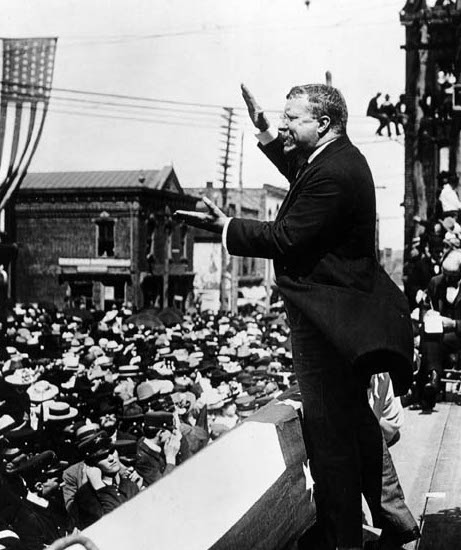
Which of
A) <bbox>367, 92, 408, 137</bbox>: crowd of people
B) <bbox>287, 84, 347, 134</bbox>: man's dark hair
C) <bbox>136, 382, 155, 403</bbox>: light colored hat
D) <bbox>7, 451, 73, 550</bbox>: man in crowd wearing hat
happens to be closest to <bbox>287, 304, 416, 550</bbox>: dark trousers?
<bbox>287, 84, 347, 134</bbox>: man's dark hair

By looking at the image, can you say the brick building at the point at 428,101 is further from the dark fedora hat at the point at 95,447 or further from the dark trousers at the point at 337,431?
the dark trousers at the point at 337,431

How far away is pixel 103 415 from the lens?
8734 millimetres

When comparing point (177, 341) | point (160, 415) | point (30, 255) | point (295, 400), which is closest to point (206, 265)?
point (30, 255)

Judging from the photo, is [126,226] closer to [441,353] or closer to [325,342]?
[441,353]

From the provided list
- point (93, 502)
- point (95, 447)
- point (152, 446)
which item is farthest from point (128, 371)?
point (93, 502)

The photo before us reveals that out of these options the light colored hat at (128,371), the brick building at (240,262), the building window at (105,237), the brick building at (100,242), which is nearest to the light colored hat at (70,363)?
the light colored hat at (128,371)

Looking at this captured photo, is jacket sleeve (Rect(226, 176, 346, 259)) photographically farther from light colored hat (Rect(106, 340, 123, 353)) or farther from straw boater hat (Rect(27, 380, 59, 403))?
light colored hat (Rect(106, 340, 123, 353))

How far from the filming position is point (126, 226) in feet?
147

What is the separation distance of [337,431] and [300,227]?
0.61 metres

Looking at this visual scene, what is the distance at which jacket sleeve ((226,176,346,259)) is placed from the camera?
241cm

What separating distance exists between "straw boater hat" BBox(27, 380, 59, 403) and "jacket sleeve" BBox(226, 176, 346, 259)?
22.2ft

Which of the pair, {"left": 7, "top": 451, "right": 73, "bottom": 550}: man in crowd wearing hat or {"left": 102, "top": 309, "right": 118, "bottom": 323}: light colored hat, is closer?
{"left": 7, "top": 451, "right": 73, "bottom": 550}: man in crowd wearing hat

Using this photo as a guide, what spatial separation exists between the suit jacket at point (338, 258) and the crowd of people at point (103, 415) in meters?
2.21

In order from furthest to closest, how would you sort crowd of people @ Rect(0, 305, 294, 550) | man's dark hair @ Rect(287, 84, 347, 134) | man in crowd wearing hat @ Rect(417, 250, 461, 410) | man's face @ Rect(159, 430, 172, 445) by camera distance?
man's face @ Rect(159, 430, 172, 445), man in crowd wearing hat @ Rect(417, 250, 461, 410), crowd of people @ Rect(0, 305, 294, 550), man's dark hair @ Rect(287, 84, 347, 134)
